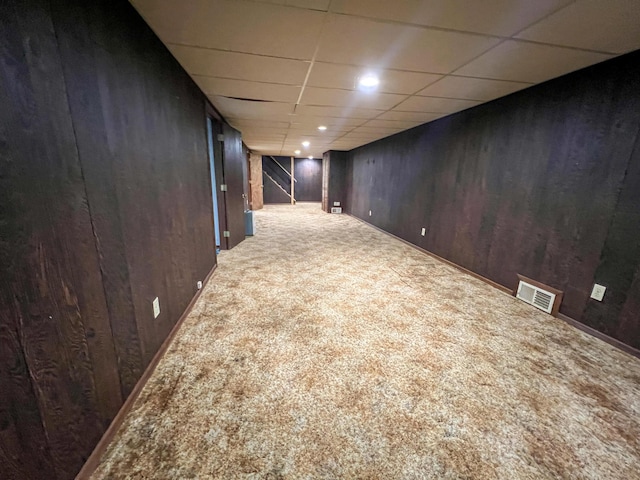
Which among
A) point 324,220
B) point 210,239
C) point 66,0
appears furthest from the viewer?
point 324,220

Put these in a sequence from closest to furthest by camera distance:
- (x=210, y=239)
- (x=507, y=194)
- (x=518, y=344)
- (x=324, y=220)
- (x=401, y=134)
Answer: (x=518, y=344)
(x=507, y=194)
(x=210, y=239)
(x=401, y=134)
(x=324, y=220)

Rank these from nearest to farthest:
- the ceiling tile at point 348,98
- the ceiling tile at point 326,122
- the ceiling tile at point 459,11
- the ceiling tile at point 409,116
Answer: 1. the ceiling tile at point 459,11
2. the ceiling tile at point 348,98
3. the ceiling tile at point 409,116
4. the ceiling tile at point 326,122

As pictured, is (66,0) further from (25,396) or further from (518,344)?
(518,344)

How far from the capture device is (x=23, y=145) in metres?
0.81

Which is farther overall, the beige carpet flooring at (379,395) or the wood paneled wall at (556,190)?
the wood paneled wall at (556,190)

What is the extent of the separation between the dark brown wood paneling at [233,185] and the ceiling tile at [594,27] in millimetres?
3803

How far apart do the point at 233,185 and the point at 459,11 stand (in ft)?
12.5

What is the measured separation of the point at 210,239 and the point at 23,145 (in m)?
2.54

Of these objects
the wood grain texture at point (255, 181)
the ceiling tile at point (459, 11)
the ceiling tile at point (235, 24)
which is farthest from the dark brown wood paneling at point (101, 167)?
the wood grain texture at point (255, 181)

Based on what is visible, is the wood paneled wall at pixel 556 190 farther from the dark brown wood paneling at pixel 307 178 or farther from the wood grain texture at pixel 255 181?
the dark brown wood paneling at pixel 307 178

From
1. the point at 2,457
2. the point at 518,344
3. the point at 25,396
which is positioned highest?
the point at 25,396

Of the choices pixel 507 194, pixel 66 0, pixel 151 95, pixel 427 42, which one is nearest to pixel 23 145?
pixel 66 0

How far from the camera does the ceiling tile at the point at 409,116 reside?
12.1 ft

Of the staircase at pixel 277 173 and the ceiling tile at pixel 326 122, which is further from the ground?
the ceiling tile at pixel 326 122
